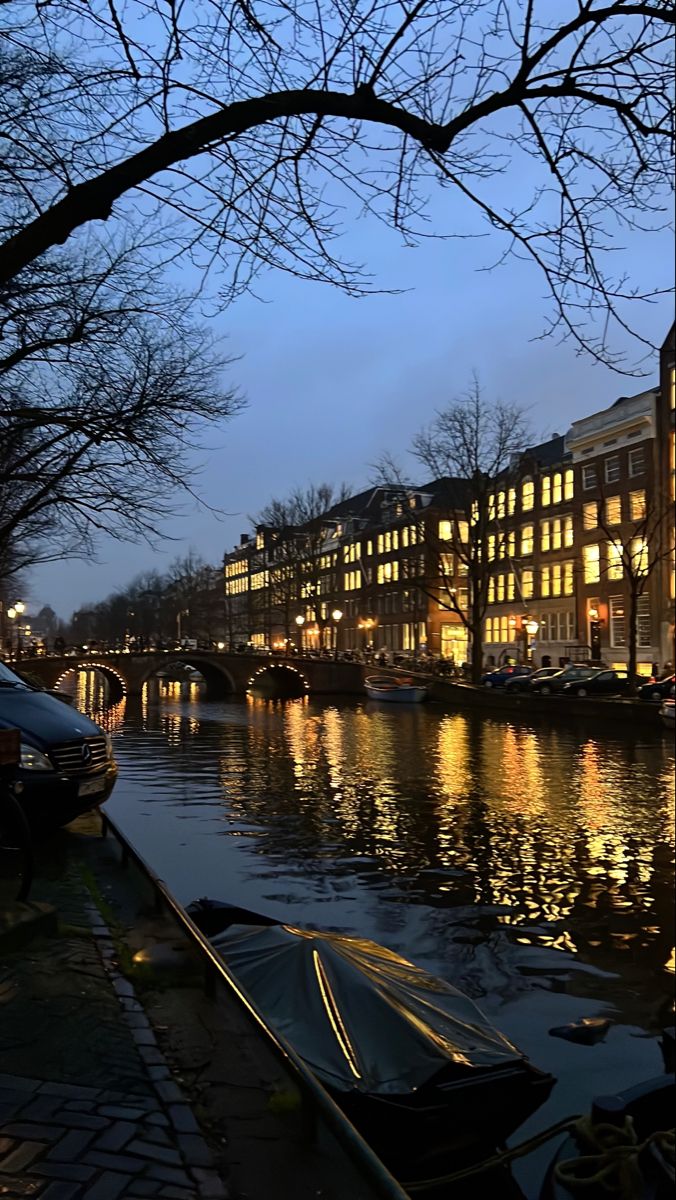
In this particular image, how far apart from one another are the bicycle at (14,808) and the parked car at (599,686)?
38771 millimetres

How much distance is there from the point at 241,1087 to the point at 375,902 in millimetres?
7505

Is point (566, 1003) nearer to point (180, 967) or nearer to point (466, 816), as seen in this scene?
point (180, 967)

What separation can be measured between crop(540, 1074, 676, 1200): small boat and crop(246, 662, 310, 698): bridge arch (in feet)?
197

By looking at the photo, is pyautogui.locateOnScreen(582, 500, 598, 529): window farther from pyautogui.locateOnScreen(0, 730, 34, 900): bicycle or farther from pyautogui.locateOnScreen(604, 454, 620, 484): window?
pyautogui.locateOnScreen(0, 730, 34, 900): bicycle

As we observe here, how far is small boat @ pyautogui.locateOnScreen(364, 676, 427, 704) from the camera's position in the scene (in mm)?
50969

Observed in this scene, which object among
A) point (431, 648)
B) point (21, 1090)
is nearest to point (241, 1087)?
point (21, 1090)

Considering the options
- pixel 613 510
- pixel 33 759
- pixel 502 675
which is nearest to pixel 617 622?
pixel 613 510

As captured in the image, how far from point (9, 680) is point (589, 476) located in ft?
178

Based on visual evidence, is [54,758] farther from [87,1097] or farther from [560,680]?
[560,680]

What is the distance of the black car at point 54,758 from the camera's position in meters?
8.34

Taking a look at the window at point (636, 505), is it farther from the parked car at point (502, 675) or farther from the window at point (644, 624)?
the parked car at point (502, 675)

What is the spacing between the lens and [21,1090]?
12.8 ft

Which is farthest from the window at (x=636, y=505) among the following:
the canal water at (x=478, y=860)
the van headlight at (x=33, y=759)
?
the van headlight at (x=33, y=759)

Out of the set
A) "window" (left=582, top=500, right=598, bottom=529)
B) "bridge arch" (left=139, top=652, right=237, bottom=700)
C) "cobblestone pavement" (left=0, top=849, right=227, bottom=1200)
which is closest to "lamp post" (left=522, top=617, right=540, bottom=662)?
"window" (left=582, top=500, right=598, bottom=529)
